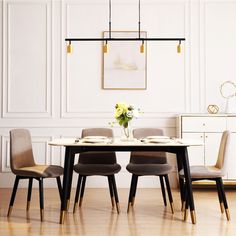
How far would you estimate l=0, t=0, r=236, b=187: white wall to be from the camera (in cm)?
512

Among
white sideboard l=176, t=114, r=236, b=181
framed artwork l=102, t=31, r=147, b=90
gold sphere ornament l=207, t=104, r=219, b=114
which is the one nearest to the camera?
white sideboard l=176, t=114, r=236, b=181

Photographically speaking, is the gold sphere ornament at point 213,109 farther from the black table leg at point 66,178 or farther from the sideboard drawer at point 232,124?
the black table leg at point 66,178

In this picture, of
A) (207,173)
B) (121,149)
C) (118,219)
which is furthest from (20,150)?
(207,173)

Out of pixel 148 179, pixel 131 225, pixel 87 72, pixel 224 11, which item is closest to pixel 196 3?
pixel 224 11

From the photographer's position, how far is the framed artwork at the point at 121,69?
510cm

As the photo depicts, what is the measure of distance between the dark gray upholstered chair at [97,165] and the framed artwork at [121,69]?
1.08 m

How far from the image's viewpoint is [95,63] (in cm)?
514

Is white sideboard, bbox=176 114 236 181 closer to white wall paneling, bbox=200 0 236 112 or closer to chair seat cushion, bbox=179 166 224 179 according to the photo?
white wall paneling, bbox=200 0 236 112

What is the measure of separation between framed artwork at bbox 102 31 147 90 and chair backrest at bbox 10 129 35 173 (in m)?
1.64

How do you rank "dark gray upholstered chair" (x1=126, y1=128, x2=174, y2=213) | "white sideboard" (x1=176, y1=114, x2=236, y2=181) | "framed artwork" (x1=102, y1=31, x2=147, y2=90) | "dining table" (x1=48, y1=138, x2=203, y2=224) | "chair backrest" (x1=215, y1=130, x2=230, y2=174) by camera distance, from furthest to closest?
1. "framed artwork" (x1=102, y1=31, x2=147, y2=90)
2. "white sideboard" (x1=176, y1=114, x2=236, y2=181)
3. "dark gray upholstered chair" (x1=126, y1=128, x2=174, y2=213)
4. "chair backrest" (x1=215, y1=130, x2=230, y2=174)
5. "dining table" (x1=48, y1=138, x2=203, y2=224)

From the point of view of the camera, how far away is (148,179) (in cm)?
511

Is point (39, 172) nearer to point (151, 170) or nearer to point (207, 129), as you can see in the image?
point (151, 170)

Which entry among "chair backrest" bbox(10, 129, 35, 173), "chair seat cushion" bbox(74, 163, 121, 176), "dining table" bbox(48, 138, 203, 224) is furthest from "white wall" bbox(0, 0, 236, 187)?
"dining table" bbox(48, 138, 203, 224)

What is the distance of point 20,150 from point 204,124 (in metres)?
2.36
